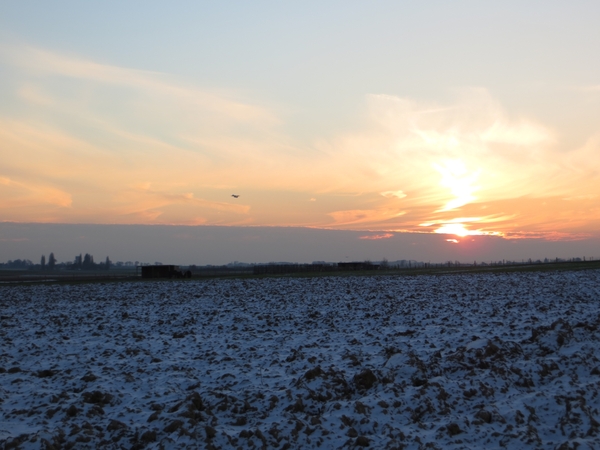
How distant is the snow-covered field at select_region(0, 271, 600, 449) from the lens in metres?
9.10

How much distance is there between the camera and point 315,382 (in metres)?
11.7

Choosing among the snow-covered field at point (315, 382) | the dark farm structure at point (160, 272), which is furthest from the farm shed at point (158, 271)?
the snow-covered field at point (315, 382)

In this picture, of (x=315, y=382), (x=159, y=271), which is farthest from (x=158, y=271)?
(x=315, y=382)

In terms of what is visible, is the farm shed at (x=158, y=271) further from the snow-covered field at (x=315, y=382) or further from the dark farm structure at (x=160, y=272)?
the snow-covered field at (x=315, y=382)

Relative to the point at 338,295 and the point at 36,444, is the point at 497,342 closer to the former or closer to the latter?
the point at 36,444

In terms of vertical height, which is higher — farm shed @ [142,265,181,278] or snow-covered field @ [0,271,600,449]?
farm shed @ [142,265,181,278]

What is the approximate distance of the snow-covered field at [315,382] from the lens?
910 centimetres

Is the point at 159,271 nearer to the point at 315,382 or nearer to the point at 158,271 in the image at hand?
the point at 158,271

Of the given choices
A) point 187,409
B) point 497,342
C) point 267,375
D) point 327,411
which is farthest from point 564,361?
point 187,409

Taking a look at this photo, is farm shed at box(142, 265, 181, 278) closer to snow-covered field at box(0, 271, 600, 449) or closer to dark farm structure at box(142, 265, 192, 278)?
dark farm structure at box(142, 265, 192, 278)

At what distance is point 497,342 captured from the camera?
13.6 m

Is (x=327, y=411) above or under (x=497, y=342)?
under

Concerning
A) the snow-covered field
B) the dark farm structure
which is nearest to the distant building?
the dark farm structure

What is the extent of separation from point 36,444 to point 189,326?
38.5ft
